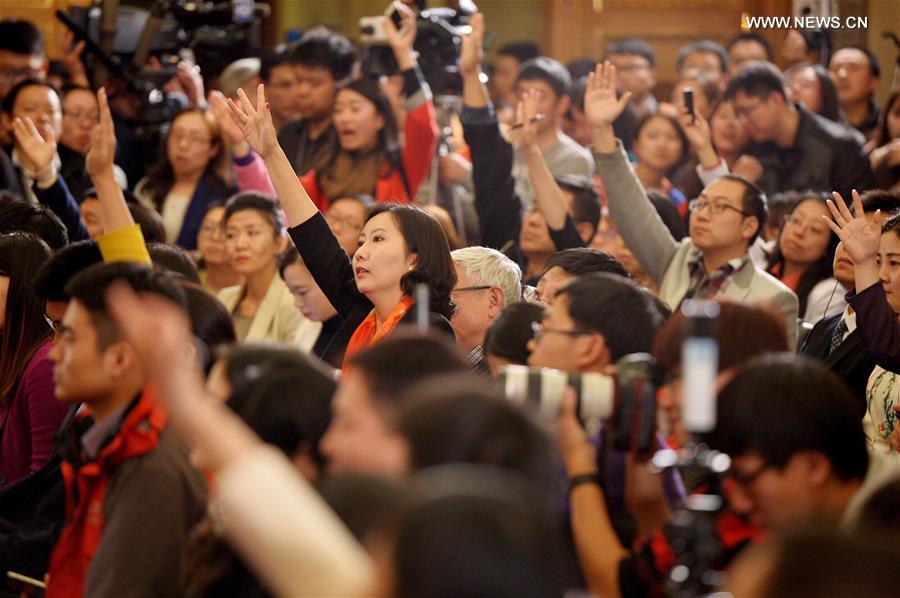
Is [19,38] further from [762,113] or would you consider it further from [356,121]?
[762,113]

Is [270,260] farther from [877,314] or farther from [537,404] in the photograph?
[537,404]

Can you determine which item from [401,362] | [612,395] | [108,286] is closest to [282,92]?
[108,286]

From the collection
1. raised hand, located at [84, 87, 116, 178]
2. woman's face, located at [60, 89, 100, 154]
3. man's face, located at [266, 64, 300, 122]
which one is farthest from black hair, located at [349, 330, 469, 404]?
man's face, located at [266, 64, 300, 122]

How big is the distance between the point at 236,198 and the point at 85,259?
4.93ft

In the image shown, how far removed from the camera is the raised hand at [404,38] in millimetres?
5023

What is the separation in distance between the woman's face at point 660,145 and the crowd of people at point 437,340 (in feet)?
0.04

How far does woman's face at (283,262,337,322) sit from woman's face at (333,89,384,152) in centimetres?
80

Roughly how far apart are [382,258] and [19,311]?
83 cm

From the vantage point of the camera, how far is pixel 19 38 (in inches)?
244

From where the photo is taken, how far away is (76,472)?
238 centimetres

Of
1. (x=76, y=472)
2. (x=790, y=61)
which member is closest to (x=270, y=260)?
(x=76, y=472)

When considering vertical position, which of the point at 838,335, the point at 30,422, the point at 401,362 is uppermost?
the point at 401,362

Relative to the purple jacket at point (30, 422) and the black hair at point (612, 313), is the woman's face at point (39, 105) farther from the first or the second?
the black hair at point (612, 313)

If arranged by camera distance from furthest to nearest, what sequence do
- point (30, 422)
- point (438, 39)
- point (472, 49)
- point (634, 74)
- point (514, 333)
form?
point (634, 74)
point (438, 39)
point (472, 49)
point (30, 422)
point (514, 333)
